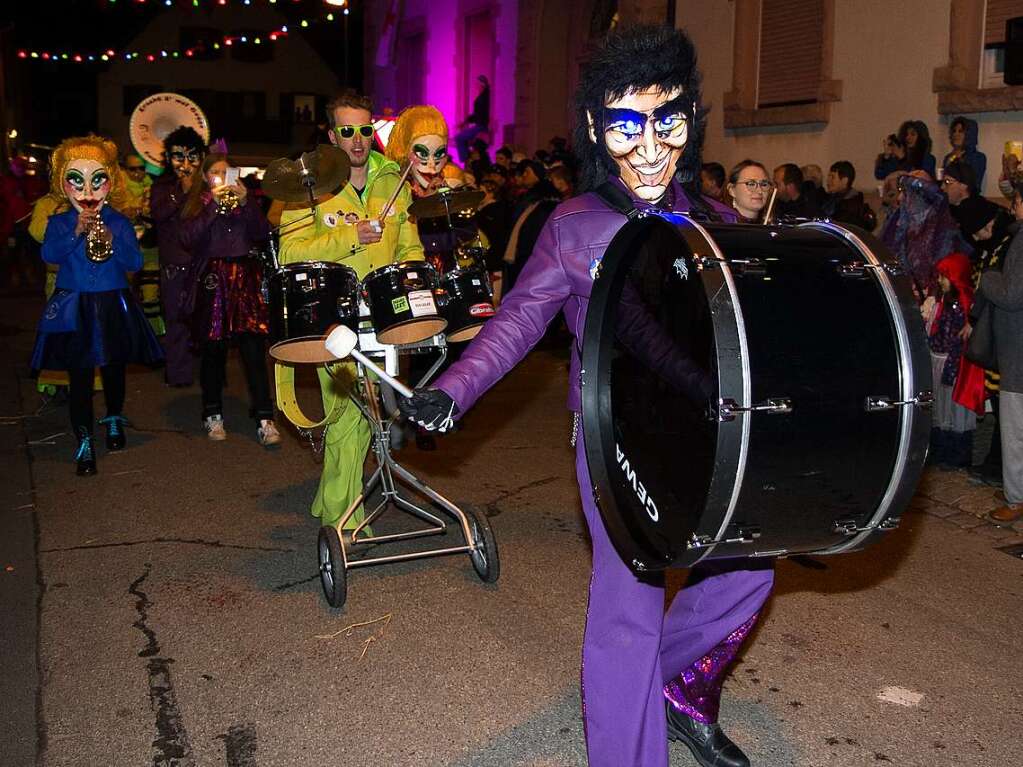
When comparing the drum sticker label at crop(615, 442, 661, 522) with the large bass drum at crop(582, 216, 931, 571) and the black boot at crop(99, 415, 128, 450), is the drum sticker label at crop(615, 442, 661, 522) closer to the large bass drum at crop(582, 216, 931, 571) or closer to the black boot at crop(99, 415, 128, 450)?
the large bass drum at crop(582, 216, 931, 571)

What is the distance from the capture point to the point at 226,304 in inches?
308

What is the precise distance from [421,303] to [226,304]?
3364mm

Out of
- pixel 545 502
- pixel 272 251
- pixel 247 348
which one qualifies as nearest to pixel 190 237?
pixel 247 348

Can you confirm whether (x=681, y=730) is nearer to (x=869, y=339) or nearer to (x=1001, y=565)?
(x=869, y=339)

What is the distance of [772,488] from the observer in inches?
104

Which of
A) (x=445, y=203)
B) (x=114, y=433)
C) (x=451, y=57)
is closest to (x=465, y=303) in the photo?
(x=445, y=203)

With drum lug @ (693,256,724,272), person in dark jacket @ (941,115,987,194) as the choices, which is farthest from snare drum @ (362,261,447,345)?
person in dark jacket @ (941,115,987,194)

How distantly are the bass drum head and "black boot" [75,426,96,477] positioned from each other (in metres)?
4.74

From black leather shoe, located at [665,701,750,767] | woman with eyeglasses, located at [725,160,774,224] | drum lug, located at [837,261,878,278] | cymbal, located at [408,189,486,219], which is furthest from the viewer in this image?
cymbal, located at [408,189,486,219]

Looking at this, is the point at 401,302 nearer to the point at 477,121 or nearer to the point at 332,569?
the point at 332,569

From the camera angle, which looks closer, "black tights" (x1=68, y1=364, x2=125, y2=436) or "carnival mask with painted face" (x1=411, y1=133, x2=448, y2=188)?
"carnival mask with painted face" (x1=411, y1=133, x2=448, y2=188)

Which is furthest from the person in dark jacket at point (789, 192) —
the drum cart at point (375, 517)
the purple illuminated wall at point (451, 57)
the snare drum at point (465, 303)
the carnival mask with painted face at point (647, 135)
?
the purple illuminated wall at point (451, 57)

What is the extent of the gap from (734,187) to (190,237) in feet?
12.7

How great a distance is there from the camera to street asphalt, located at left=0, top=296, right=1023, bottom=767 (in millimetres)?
3641
